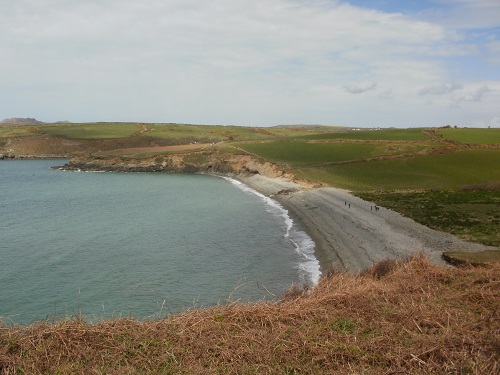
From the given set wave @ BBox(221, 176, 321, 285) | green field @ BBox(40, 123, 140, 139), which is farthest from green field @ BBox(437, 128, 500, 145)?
green field @ BBox(40, 123, 140, 139)

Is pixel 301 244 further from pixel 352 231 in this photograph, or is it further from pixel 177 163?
pixel 177 163

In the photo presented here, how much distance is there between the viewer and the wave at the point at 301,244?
82.8 ft

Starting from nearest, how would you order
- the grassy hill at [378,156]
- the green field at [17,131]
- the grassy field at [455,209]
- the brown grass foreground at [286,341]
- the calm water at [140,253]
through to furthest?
the brown grass foreground at [286,341]
the calm water at [140,253]
the grassy field at [455,209]
the grassy hill at [378,156]
the green field at [17,131]

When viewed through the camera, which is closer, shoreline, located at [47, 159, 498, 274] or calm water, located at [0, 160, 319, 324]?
calm water, located at [0, 160, 319, 324]

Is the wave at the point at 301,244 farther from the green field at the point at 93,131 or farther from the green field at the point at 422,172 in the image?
the green field at the point at 93,131

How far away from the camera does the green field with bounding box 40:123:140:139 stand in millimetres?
131250

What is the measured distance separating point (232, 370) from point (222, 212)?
39.3 metres

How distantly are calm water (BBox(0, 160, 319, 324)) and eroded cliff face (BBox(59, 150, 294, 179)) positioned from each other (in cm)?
2881

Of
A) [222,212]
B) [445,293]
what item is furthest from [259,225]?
[445,293]

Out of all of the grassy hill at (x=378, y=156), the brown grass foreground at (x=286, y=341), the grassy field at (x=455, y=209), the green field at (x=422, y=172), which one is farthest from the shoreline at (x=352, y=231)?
the green field at (x=422, y=172)

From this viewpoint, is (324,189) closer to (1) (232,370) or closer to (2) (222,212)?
(2) (222,212)

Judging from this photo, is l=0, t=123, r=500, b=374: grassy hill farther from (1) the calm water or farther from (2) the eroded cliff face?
(2) the eroded cliff face

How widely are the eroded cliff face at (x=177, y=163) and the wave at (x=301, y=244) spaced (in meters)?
34.6

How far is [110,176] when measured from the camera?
8944cm
